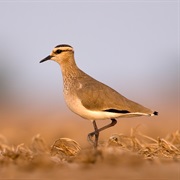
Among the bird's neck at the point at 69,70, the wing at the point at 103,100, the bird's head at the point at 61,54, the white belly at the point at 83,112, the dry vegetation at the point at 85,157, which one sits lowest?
the dry vegetation at the point at 85,157

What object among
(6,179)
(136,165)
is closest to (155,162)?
(136,165)

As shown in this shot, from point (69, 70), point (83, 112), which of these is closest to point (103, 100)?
point (83, 112)

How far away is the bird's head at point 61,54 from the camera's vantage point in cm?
1137

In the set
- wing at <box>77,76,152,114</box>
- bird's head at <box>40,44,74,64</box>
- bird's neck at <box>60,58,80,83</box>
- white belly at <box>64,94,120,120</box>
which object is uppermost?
bird's head at <box>40,44,74,64</box>

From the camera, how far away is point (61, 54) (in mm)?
11375

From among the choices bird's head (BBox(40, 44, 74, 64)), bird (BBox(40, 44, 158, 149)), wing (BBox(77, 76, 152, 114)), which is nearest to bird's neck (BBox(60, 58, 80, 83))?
bird's head (BBox(40, 44, 74, 64))

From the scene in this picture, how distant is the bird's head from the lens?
11367 millimetres

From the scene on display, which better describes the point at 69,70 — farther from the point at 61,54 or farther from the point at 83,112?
the point at 83,112

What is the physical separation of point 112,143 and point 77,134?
7211mm

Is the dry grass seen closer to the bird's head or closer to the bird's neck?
the bird's neck

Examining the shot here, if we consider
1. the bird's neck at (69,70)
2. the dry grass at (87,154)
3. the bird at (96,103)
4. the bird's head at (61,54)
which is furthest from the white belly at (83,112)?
the bird's head at (61,54)

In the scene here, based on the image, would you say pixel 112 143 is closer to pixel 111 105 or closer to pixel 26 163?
pixel 111 105

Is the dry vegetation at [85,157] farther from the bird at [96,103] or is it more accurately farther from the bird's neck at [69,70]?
the bird's neck at [69,70]

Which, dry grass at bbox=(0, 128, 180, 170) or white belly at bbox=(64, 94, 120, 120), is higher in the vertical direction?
white belly at bbox=(64, 94, 120, 120)
